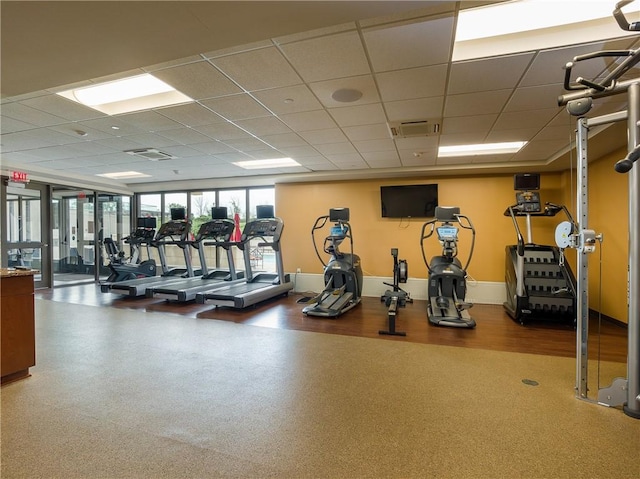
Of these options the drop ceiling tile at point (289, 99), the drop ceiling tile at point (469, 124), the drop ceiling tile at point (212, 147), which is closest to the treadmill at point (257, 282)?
the drop ceiling tile at point (212, 147)

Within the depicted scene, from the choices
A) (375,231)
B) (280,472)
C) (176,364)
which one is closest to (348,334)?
(176,364)

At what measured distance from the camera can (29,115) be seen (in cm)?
392

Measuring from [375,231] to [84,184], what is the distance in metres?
7.54

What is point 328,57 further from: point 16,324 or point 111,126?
point 16,324

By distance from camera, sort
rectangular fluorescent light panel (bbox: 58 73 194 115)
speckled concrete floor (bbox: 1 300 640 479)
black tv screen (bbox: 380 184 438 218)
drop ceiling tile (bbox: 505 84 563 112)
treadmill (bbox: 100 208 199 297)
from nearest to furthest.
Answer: speckled concrete floor (bbox: 1 300 640 479), drop ceiling tile (bbox: 505 84 563 112), rectangular fluorescent light panel (bbox: 58 73 194 115), treadmill (bbox: 100 208 199 297), black tv screen (bbox: 380 184 438 218)

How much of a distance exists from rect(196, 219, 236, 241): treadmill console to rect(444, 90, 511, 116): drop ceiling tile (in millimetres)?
4974

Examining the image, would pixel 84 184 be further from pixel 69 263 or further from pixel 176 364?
pixel 176 364

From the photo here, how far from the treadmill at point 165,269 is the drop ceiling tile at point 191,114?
145 inches

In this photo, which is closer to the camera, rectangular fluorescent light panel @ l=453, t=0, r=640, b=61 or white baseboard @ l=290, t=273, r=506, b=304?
rectangular fluorescent light panel @ l=453, t=0, r=640, b=61

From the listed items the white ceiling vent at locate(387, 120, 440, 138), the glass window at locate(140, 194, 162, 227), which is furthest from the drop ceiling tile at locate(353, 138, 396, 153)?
the glass window at locate(140, 194, 162, 227)

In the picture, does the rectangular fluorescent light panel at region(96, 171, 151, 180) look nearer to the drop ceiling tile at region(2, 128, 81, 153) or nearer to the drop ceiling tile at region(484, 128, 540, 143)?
the drop ceiling tile at region(2, 128, 81, 153)

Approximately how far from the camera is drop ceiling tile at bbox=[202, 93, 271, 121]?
343 cm

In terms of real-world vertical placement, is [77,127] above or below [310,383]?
above

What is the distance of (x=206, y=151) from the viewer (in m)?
5.56
